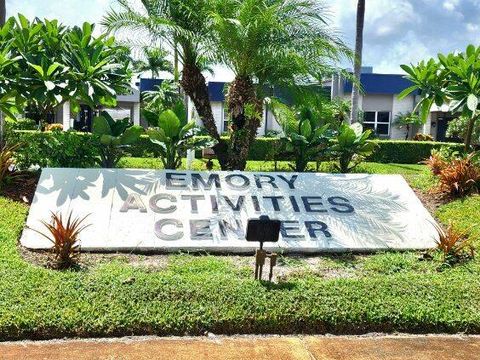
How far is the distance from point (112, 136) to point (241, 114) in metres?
2.56

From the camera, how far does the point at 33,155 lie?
867 cm

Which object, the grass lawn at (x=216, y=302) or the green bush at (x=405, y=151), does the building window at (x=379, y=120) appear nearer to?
the green bush at (x=405, y=151)

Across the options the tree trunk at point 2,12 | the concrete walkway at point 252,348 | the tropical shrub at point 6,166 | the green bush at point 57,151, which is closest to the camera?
the concrete walkway at point 252,348

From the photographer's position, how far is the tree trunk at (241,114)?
9.97 metres

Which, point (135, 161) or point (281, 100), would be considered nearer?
point (281, 100)

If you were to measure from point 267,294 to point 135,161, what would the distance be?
7.83m

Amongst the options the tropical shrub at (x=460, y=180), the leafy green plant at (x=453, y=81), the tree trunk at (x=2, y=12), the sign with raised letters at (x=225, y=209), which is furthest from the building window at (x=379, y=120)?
the tree trunk at (x=2, y=12)

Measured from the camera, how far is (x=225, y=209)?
7.11 meters

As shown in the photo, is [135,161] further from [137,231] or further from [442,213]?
[442,213]

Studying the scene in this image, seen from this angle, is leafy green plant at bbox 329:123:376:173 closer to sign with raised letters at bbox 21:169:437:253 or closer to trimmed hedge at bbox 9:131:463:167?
trimmed hedge at bbox 9:131:463:167

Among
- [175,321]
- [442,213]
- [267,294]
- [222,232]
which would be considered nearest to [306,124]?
[442,213]

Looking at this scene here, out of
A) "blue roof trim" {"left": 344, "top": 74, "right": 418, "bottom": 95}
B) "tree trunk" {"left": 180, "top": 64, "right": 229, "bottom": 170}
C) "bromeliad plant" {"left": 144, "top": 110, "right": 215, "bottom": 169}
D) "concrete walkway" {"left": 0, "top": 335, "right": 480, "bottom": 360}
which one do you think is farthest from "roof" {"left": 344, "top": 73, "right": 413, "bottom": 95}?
"concrete walkway" {"left": 0, "top": 335, "right": 480, "bottom": 360}

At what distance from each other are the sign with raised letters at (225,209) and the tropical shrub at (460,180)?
843 millimetres

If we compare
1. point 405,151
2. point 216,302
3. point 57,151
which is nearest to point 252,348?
point 216,302
